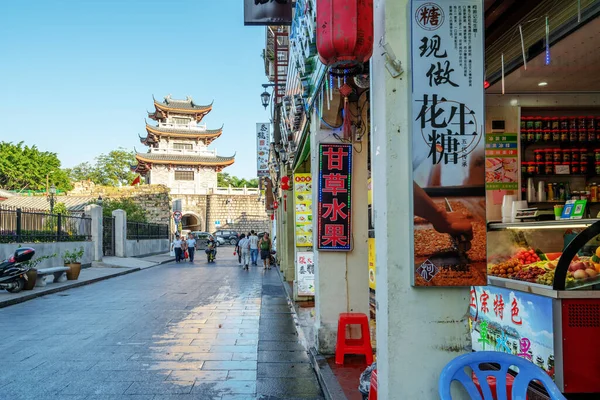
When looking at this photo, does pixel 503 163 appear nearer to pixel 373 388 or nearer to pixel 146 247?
pixel 373 388

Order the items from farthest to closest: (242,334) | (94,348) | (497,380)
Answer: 1. (242,334)
2. (94,348)
3. (497,380)

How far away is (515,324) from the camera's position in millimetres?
4824

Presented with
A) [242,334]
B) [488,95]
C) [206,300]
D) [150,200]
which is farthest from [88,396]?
[150,200]

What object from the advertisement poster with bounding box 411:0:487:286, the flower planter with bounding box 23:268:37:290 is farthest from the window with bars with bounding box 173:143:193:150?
the advertisement poster with bounding box 411:0:487:286

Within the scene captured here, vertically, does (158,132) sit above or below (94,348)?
above

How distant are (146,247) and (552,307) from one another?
3310cm

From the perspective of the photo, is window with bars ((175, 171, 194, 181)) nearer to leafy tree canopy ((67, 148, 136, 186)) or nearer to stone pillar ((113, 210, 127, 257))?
leafy tree canopy ((67, 148, 136, 186))

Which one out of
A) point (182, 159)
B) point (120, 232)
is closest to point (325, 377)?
point (120, 232)

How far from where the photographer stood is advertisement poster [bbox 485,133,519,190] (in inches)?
269

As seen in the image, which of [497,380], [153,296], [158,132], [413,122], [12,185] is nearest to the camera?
[497,380]

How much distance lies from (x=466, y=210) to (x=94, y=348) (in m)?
5.73

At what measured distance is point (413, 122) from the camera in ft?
11.3

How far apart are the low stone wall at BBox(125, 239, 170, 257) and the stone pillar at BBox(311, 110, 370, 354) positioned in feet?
81.4

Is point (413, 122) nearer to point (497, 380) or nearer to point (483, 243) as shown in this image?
point (483, 243)
